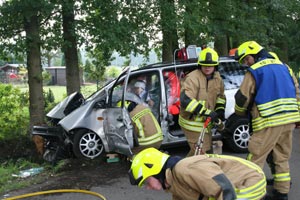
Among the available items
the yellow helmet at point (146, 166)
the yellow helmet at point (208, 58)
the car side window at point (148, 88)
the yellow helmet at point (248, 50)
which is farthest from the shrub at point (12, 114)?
the yellow helmet at point (146, 166)

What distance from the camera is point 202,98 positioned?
5203mm

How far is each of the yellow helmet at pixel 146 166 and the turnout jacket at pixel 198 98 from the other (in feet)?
6.75

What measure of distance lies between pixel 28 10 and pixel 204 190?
17.7 feet

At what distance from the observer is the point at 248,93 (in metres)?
4.48

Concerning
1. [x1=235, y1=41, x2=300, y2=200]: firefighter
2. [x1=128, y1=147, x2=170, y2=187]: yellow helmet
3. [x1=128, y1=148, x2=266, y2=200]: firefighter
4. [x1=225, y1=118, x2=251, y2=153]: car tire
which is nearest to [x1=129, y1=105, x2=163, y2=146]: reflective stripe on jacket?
[x1=235, y1=41, x2=300, y2=200]: firefighter

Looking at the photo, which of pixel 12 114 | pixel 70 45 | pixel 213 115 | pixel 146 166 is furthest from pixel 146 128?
pixel 12 114

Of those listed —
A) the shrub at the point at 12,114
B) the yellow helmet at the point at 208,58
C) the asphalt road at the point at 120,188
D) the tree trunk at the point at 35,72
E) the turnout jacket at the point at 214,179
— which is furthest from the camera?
the shrub at the point at 12,114

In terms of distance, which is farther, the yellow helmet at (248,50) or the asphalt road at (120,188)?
the asphalt road at (120,188)

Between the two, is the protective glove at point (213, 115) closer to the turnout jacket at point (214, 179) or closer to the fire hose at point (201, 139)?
the fire hose at point (201, 139)

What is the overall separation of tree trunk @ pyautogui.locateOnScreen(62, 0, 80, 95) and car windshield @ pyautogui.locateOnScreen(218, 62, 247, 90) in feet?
9.27

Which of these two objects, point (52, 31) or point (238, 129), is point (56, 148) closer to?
point (52, 31)

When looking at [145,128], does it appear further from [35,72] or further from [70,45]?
[35,72]

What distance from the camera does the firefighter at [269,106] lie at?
4.38 meters

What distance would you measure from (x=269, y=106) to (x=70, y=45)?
4570 mm
